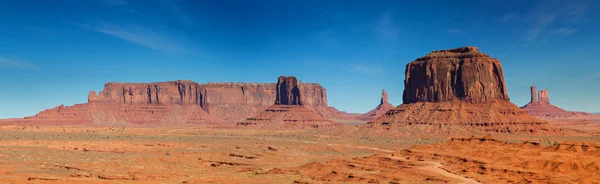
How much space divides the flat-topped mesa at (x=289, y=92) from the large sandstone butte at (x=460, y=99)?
191 ft

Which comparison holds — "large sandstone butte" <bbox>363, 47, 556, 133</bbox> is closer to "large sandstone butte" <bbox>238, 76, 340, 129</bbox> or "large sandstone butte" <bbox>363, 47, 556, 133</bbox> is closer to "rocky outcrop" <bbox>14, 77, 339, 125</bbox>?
"large sandstone butte" <bbox>238, 76, 340, 129</bbox>

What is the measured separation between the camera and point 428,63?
327 feet

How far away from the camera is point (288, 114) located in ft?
470

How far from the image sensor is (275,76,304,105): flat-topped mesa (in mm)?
157825

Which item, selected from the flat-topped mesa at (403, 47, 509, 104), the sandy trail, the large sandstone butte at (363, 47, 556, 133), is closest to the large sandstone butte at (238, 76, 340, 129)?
the large sandstone butte at (363, 47, 556, 133)

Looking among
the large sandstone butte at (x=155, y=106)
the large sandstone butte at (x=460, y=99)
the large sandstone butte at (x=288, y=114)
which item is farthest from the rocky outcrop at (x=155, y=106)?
the large sandstone butte at (x=460, y=99)

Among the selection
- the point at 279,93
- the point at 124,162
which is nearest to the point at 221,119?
the point at 279,93

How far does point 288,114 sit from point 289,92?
1833cm

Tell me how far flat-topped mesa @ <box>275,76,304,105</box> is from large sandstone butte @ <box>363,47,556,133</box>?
191ft

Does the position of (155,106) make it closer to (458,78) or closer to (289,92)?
(289,92)

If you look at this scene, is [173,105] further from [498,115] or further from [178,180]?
[178,180]

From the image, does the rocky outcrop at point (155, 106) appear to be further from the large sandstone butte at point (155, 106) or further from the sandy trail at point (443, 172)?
the sandy trail at point (443, 172)

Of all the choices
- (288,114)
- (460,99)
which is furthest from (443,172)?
(288,114)

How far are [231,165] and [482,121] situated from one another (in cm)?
5910
